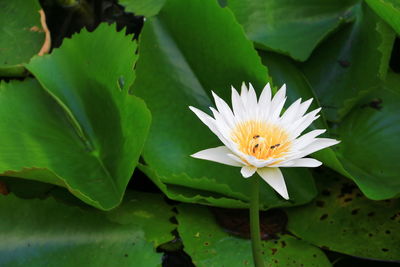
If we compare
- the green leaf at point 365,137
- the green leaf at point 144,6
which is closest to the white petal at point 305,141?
the green leaf at point 365,137

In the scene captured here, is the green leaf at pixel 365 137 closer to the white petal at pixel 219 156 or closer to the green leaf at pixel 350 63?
Answer: the green leaf at pixel 350 63

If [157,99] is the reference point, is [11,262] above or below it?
below

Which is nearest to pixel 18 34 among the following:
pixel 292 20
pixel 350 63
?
pixel 292 20

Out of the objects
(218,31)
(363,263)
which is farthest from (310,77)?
(363,263)

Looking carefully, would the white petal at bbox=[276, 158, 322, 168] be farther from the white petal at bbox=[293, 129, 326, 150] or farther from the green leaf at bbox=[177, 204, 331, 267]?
the green leaf at bbox=[177, 204, 331, 267]

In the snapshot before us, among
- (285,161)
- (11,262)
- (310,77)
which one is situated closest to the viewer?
(285,161)

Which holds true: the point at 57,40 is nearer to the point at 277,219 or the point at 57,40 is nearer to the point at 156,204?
the point at 156,204

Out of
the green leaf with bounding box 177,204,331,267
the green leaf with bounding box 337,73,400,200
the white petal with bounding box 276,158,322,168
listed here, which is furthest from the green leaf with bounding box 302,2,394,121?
the white petal with bounding box 276,158,322,168
